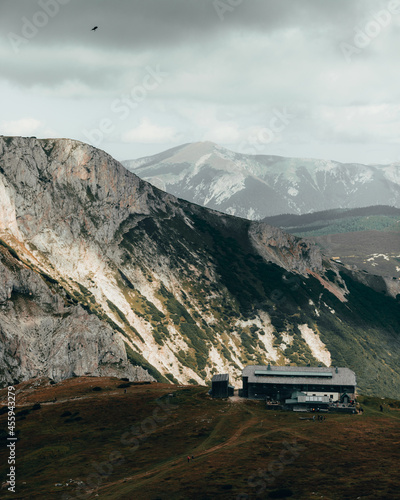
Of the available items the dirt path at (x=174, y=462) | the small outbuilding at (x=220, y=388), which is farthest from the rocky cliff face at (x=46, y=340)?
the dirt path at (x=174, y=462)

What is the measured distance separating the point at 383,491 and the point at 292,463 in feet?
48.9

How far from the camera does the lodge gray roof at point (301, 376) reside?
4769 inches

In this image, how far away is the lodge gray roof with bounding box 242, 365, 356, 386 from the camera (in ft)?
397

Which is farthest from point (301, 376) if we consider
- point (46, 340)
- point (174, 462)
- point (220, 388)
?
point (46, 340)

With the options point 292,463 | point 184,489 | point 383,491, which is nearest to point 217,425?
point 292,463

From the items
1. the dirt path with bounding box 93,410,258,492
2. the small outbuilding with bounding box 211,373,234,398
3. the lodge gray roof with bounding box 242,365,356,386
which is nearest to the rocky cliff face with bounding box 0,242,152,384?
the small outbuilding with bounding box 211,373,234,398

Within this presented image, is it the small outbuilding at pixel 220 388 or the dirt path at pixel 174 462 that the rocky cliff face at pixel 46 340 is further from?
the dirt path at pixel 174 462

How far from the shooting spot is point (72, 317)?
197125mm

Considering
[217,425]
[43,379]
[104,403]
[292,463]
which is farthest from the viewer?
[43,379]

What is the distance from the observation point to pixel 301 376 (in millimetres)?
124562

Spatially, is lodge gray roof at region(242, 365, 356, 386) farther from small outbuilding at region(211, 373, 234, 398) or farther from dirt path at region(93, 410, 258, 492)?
dirt path at region(93, 410, 258, 492)

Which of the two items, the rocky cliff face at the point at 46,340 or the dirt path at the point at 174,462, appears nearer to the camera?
the dirt path at the point at 174,462

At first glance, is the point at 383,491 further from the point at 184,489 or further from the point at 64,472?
the point at 64,472

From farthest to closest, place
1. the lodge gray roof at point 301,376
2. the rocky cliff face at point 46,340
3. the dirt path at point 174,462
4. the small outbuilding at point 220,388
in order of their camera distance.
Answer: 1. the rocky cliff face at point 46,340
2. the lodge gray roof at point 301,376
3. the small outbuilding at point 220,388
4. the dirt path at point 174,462
